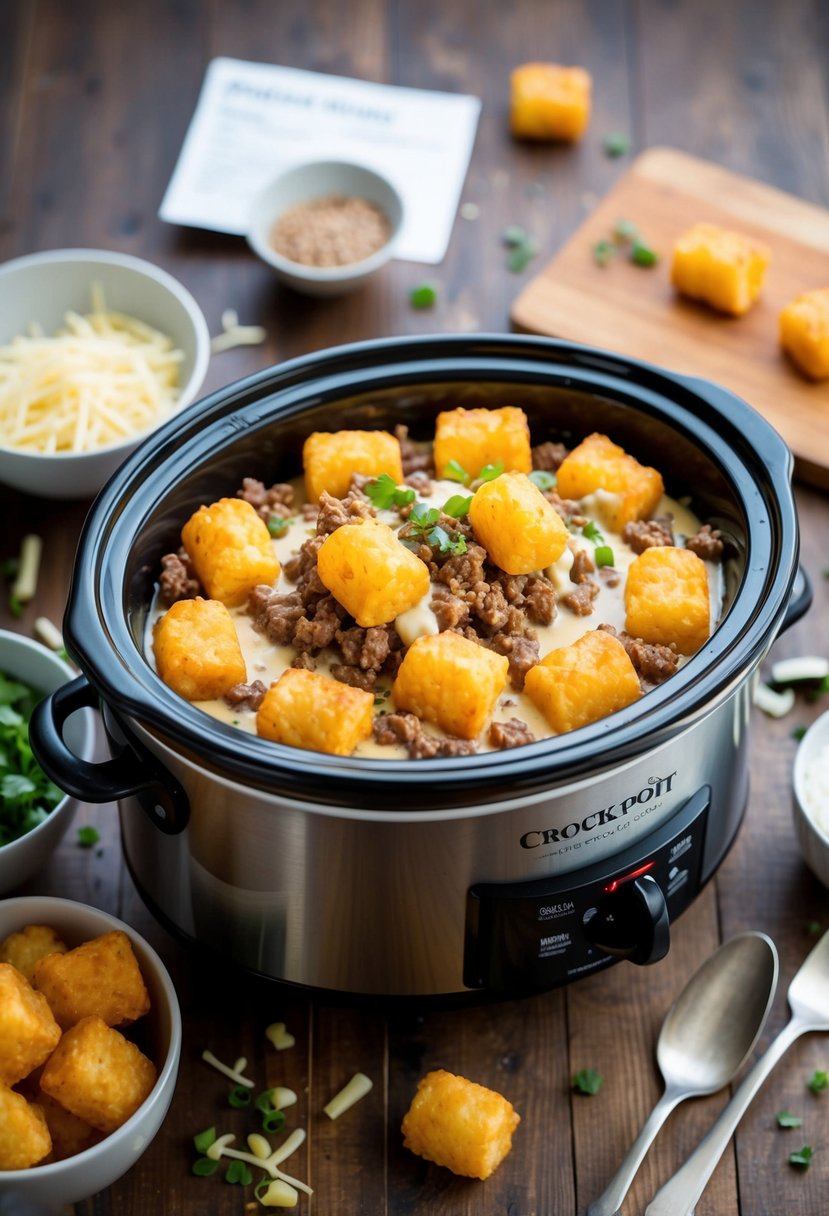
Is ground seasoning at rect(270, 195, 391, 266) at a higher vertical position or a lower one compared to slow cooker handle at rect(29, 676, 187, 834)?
higher

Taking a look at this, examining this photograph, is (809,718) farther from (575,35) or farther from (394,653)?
(575,35)

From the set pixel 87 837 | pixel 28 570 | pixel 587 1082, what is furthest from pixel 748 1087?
pixel 28 570

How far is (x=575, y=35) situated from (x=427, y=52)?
410mm

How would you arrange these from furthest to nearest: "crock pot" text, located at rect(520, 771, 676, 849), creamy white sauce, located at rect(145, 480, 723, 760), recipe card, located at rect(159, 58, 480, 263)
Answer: recipe card, located at rect(159, 58, 480, 263) → creamy white sauce, located at rect(145, 480, 723, 760) → "crock pot" text, located at rect(520, 771, 676, 849)

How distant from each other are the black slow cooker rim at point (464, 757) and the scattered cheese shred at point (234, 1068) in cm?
63

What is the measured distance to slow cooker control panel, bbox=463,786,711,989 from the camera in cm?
201

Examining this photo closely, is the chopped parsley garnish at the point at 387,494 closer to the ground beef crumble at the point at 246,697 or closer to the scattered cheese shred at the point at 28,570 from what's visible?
the ground beef crumble at the point at 246,697

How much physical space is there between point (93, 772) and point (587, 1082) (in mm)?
914

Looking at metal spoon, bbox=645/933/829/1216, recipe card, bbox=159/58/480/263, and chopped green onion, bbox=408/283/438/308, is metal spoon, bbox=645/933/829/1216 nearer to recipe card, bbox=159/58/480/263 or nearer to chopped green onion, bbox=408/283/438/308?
chopped green onion, bbox=408/283/438/308

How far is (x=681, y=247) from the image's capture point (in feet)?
10.7

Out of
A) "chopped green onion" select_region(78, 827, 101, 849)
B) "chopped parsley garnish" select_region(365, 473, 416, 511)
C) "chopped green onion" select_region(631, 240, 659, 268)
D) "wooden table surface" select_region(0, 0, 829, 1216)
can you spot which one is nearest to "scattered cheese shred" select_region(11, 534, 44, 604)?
"wooden table surface" select_region(0, 0, 829, 1216)

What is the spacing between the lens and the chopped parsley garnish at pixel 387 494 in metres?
2.23

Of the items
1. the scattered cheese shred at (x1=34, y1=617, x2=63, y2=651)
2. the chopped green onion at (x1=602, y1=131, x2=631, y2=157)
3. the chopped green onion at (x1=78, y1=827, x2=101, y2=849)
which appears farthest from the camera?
the chopped green onion at (x1=602, y1=131, x2=631, y2=157)

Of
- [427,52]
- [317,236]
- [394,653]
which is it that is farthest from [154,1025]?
[427,52]
